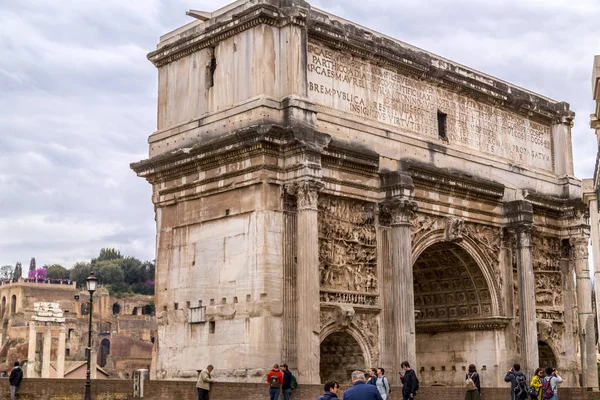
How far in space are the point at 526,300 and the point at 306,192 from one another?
34.0ft

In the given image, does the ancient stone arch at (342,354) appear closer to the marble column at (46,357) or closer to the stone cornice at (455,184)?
the stone cornice at (455,184)

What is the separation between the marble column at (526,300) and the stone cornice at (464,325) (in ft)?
2.20

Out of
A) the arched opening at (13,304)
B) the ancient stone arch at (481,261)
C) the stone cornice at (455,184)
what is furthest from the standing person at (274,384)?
the arched opening at (13,304)

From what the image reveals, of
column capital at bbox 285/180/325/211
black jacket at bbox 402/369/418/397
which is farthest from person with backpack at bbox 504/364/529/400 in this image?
column capital at bbox 285/180/325/211

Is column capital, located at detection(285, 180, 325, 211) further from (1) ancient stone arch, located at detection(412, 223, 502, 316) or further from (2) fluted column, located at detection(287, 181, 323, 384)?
(1) ancient stone arch, located at detection(412, 223, 502, 316)

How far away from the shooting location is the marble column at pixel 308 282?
890 inches

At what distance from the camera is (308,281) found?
23.0 m

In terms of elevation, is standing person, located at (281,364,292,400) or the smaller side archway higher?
the smaller side archway

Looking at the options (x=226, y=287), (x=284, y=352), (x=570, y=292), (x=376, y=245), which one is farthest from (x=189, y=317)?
(x=570, y=292)

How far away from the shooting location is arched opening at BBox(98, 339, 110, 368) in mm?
108106

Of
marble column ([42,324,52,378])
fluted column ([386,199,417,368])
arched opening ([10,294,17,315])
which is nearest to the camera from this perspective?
fluted column ([386,199,417,368])

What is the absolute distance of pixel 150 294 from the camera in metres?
143

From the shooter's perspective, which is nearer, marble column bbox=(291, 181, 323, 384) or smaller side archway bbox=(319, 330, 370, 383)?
marble column bbox=(291, 181, 323, 384)

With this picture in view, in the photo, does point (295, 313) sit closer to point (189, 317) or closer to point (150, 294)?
point (189, 317)
